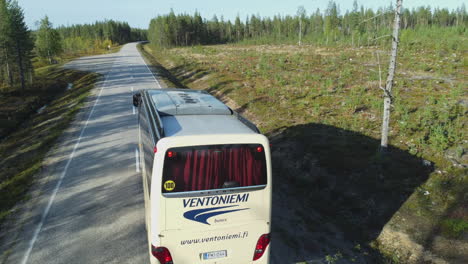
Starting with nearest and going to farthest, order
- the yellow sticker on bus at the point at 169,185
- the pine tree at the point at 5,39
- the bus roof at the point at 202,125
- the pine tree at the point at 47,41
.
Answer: the yellow sticker on bus at the point at 169,185 → the bus roof at the point at 202,125 → the pine tree at the point at 5,39 → the pine tree at the point at 47,41

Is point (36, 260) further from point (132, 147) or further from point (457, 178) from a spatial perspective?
point (457, 178)

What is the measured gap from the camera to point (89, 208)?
328 inches

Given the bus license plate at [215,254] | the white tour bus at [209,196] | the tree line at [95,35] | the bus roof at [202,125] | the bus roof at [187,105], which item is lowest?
the bus license plate at [215,254]

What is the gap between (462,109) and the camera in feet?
46.3

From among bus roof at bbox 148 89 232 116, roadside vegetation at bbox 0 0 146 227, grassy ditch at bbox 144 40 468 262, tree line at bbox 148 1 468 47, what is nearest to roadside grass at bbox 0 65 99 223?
roadside vegetation at bbox 0 0 146 227

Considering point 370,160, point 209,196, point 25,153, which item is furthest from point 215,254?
point 25,153

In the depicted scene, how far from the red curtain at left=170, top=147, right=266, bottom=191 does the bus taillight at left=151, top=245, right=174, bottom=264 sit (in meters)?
1.11

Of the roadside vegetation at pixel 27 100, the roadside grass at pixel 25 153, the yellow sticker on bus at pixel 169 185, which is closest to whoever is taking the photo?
the yellow sticker on bus at pixel 169 185

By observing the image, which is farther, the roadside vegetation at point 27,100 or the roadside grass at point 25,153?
the roadside vegetation at point 27,100

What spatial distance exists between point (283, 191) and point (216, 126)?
4.99 m

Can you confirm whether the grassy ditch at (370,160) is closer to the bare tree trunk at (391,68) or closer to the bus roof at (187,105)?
the bare tree trunk at (391,68)

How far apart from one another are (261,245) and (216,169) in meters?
1.80

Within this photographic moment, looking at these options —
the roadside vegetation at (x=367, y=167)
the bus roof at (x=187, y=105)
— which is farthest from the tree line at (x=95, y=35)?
the bus roof at (x=187, y=105)

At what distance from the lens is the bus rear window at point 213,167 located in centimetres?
479
